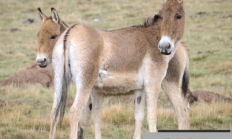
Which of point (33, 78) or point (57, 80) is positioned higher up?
point (33, 78)

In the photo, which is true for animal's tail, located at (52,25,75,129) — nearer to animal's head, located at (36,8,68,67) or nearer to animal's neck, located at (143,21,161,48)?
animal's head, located at (36,8,68,67)

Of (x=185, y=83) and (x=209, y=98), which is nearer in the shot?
(x=185, y=83)

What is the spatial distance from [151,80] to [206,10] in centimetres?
2520

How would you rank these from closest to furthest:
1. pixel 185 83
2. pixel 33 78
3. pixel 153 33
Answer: pixel 153 33, pixel 185 83, pixel 33 78

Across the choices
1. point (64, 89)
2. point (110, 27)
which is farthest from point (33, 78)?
point (110, 27)

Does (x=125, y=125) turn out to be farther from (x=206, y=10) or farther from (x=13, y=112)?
(x=206, y=10)

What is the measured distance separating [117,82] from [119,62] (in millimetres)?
344

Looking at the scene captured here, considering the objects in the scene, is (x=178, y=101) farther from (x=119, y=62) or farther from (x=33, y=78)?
(x=33, y=78)

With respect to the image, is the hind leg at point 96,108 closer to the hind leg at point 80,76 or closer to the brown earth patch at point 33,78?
the hind leg at point 80,76

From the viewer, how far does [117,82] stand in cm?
849

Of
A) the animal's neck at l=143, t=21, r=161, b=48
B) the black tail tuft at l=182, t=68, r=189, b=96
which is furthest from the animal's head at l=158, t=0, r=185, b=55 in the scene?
the black tail tuft at l=182, t=68, r=189, b=96

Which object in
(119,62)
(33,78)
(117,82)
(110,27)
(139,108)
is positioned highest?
(110,27)

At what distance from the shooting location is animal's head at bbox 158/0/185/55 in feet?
28.8

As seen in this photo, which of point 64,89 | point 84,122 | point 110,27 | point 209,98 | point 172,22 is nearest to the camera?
point 64,89
